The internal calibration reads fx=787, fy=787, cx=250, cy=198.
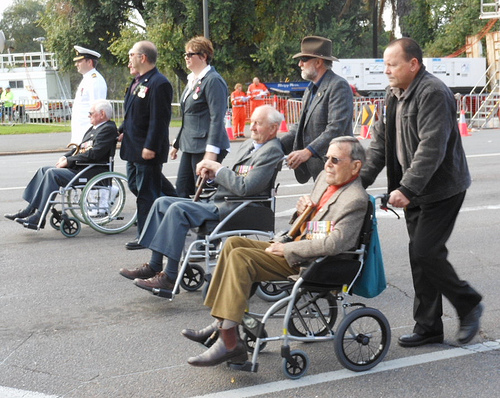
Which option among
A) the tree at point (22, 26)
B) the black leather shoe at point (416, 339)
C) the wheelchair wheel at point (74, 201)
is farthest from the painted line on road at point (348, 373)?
the tree at point (22, 26)

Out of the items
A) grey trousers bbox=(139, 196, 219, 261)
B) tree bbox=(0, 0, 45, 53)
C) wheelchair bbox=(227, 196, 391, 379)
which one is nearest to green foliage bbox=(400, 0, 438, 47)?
tree bbox=(0, 0, 45, 53)

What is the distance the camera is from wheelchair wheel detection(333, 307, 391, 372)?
Result: 4512 mm

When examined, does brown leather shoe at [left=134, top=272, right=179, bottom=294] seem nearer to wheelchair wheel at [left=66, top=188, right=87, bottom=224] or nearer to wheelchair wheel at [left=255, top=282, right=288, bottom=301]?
wheelchair wheel at [left=255, top=282, right=288, bottom=301]

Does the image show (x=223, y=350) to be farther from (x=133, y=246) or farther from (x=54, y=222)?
(x=54, y=222)

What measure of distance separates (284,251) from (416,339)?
1.08 meters

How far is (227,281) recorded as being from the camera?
14.4 ft

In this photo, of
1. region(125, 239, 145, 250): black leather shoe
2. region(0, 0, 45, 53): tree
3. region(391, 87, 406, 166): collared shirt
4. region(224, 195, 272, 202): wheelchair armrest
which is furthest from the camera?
region(0, 0, 45, 53): tree

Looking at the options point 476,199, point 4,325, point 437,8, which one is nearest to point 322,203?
point 4,325

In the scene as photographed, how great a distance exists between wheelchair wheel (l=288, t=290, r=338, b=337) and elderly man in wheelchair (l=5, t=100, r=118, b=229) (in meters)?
4.09

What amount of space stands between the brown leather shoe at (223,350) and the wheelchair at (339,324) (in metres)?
0.08

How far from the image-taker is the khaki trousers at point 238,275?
4336 mm

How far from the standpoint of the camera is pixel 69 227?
8547 millimetres

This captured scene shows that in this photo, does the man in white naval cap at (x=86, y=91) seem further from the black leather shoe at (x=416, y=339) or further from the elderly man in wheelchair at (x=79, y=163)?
the black leather shoe at (x=416, y=339)

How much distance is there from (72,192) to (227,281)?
4522 mm
